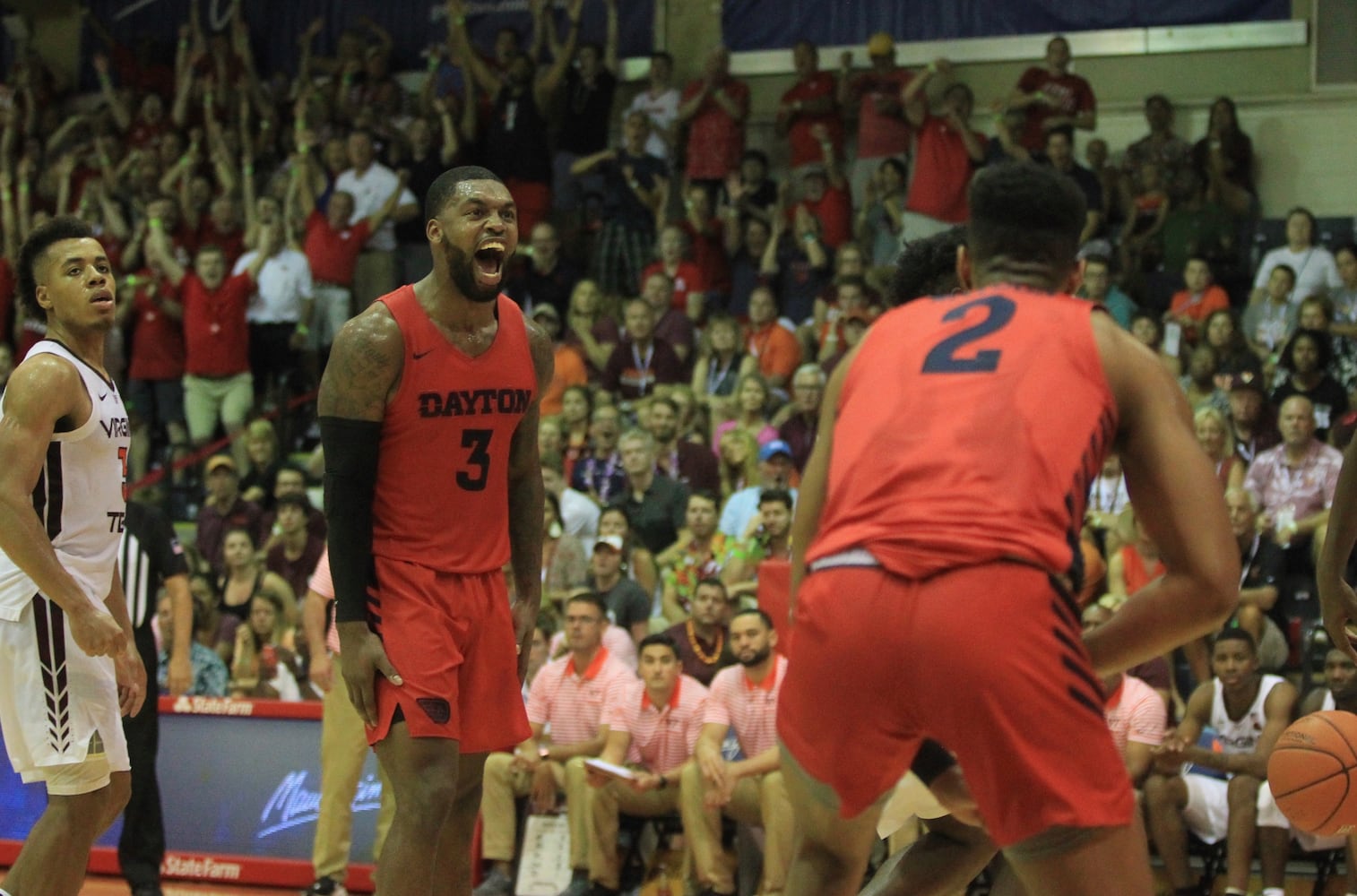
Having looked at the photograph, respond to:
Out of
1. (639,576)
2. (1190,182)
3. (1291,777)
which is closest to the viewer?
(1291,777)

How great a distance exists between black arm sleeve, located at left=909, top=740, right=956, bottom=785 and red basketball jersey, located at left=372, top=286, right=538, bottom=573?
1.78 metres

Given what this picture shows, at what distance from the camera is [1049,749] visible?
10.00 ft

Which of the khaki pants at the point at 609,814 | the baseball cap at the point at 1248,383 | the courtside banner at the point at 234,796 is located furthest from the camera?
the baseball cap at the point at 1248,383

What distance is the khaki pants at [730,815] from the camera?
8289 mm

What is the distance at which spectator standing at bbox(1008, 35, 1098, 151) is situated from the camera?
13.9m

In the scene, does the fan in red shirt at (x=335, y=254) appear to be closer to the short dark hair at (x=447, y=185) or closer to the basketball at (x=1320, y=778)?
the short dark hair at (x=447, y=185)

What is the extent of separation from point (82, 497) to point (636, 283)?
975 centimetres

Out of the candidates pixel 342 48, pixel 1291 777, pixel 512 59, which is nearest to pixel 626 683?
pixel 1291 777

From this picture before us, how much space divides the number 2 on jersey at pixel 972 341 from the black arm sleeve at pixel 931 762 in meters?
0.86

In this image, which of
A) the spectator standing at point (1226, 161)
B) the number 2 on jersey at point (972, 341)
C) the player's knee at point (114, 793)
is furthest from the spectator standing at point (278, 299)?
the number 2 on jersey at point (972, 341)

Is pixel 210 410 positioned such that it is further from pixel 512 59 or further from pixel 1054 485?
pixel 1054 485

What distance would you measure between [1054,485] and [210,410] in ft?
40.5

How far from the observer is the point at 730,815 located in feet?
28.0

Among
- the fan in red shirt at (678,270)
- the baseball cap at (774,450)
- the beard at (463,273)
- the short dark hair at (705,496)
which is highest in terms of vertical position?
the beard at (463,273)
